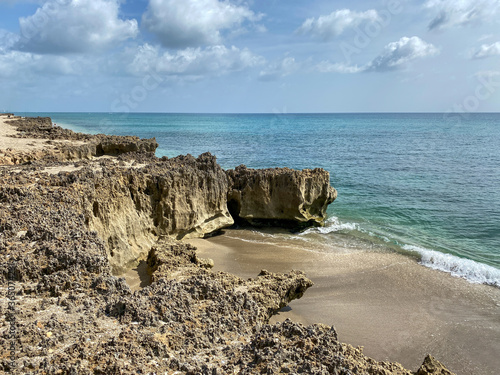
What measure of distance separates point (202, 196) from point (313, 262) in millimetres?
5238

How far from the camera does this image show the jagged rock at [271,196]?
55.9ft

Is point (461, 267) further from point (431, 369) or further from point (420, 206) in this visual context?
point (431, 369)

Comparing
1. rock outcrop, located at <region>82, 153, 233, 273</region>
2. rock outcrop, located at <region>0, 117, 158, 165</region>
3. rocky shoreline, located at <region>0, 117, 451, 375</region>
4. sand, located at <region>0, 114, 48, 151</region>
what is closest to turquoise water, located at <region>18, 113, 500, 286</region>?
rock outcrop, located at <region>82, 153, 233, 273</region>

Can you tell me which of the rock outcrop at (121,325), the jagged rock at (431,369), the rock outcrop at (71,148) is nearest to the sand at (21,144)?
the rock outcrop at (71,148)

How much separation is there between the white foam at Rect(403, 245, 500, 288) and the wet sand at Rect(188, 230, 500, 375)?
511mm

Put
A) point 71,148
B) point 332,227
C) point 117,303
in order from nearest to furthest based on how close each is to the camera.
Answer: point 117,303, point 71,148, point 332,227

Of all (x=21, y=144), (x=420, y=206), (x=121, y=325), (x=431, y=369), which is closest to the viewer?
(x=121, y=325)

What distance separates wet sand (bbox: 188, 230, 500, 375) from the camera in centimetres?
887

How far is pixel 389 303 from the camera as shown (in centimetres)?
1099

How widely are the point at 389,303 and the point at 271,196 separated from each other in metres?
7.77

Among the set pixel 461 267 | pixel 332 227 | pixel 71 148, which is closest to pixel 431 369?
pixel 461 267

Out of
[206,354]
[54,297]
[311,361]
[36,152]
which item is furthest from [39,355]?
[36,152]

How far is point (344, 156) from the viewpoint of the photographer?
43000 millimetres

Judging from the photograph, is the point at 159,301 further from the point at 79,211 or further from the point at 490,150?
the point at 490,150
